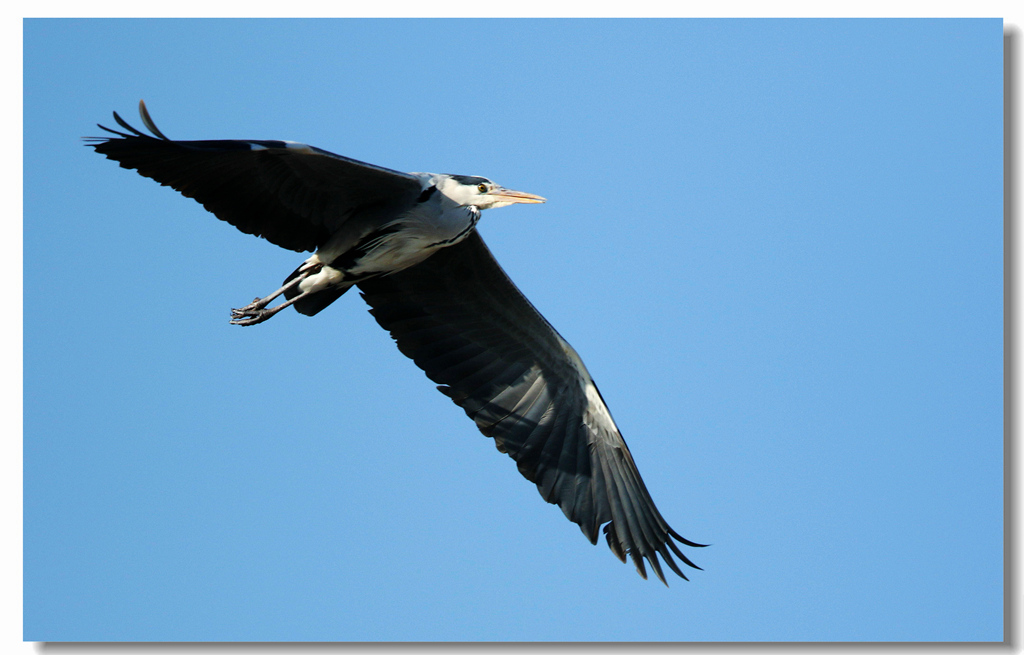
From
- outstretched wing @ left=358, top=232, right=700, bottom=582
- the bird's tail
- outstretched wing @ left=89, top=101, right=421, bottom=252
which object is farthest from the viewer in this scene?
outstretched wing @ left=358, top=232, right=700, bottom=582

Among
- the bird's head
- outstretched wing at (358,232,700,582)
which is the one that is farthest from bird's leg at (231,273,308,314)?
the bird's head

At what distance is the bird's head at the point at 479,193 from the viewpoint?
7.54 metres

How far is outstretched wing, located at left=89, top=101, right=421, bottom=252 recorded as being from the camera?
671 centimetres

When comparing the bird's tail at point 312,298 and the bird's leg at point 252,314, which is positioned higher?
the bird's tail at point 312,298

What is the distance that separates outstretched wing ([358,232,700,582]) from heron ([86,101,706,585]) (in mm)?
10

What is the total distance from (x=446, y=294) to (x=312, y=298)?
1.25 m

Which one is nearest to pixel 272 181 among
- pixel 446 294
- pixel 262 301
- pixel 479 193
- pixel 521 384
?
pixel 262 301

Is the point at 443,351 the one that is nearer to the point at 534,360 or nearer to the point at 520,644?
the point at 534,360

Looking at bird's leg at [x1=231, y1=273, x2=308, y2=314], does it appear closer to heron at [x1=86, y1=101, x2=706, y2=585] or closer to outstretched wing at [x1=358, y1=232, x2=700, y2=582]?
heron at [x1=86, y1=101, x2=706, y2=585]

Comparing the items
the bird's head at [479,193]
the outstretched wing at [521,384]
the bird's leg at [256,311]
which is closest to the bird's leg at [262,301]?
A: the bird's leg at [256,311]

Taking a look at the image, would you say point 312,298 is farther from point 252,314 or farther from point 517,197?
point 517,197

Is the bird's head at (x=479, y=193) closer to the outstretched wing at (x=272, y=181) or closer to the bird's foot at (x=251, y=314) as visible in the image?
the outstretched wing at (x=272, y=181)

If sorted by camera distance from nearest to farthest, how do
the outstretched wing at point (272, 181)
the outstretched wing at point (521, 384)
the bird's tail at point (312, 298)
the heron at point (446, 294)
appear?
the outstretched wing at point (272, 181) < the heron at point (446, 294) < the bird's tail at point (312, 298) < the outstretched wing at point (521, 384)
